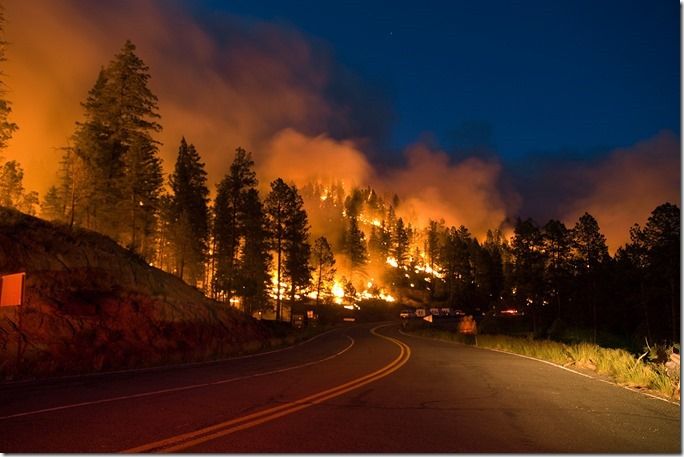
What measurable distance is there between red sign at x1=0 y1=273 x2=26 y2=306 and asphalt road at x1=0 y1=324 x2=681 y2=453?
2.90 metres

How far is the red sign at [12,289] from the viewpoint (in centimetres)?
1505

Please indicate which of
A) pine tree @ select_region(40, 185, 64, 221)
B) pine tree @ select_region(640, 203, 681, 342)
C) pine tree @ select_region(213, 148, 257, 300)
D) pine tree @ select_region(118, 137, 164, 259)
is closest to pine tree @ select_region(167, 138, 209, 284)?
pine tree @ select_region(213, 148, 257, 300)

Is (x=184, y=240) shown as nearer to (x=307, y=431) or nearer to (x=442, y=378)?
(x=442, y=378)

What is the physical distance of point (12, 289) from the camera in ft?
50.0

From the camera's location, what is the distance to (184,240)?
5934cm

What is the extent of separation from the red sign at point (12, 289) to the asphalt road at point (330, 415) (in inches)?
114

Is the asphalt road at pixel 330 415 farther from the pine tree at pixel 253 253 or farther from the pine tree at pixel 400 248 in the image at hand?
the pine tree at pixel 400 248

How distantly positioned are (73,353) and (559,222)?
251 ft

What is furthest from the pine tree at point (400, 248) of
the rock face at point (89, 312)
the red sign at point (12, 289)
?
the red sign at point (12, 289)

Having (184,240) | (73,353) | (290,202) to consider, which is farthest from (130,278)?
(290,202)

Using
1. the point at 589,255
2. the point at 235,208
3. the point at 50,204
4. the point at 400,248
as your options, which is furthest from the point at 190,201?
the point at 400,248

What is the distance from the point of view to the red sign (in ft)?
49.4

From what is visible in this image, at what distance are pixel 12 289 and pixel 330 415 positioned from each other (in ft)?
37.9

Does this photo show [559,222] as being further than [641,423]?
Yes
